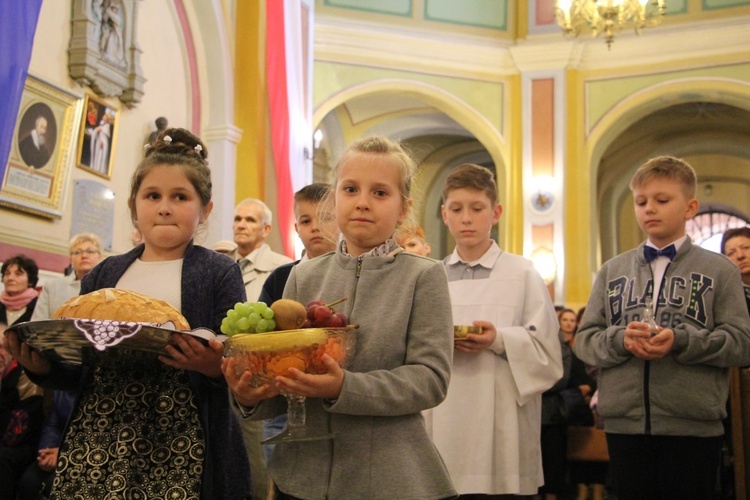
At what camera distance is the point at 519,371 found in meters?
2.95

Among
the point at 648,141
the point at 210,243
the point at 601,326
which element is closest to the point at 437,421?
the point at 601,326

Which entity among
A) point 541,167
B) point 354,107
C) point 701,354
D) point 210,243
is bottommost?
point 701,354

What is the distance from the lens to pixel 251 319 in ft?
5.29

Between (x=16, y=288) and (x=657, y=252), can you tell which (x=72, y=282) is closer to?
(x=16, y=288)

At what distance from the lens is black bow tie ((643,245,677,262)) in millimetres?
2988

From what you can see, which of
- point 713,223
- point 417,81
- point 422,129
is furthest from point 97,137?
point 713,223

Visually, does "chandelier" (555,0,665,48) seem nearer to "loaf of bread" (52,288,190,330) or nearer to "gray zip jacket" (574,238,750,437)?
"gray zip jacket" (574,238,750,437)

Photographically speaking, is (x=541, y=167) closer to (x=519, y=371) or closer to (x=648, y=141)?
(x=648, y=141)

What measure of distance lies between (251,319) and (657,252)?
1.85 m

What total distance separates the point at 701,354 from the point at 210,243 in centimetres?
451

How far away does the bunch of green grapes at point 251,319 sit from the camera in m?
1.61

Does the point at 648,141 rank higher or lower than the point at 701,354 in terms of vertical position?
higher

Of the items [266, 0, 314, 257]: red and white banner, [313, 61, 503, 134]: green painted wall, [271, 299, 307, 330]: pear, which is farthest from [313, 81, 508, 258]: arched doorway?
[271, 299, 307, 330]: pear

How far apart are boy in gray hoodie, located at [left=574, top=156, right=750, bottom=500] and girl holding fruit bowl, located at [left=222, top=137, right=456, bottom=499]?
117cm
